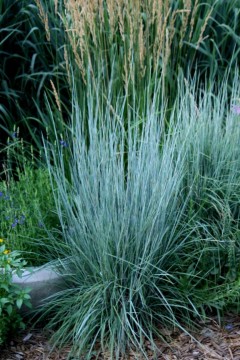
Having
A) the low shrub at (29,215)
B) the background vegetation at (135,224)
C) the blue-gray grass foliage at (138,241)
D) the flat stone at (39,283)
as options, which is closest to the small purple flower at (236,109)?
the background vegetation at (135,224)

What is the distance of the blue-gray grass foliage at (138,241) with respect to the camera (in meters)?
3.44

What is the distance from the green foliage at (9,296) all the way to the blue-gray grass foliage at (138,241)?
19 centimetres

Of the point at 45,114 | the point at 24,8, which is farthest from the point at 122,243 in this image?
the point at 24,8

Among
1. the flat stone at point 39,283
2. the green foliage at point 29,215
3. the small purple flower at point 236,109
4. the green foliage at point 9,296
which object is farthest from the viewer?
the small purple flower at point 236,109

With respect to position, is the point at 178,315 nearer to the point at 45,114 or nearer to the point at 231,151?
the point at 231,151

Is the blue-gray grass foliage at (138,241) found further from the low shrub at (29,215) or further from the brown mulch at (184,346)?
the low shrub at (29,215)

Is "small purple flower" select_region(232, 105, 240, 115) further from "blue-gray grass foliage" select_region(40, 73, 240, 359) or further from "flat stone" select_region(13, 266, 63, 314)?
"flat stone" select_region(13, 266, 63, 314)

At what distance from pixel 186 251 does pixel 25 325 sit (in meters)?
0.92

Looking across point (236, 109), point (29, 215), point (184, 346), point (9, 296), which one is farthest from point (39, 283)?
point (236, 109)

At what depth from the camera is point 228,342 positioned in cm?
348

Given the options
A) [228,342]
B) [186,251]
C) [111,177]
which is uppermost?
[111,177]

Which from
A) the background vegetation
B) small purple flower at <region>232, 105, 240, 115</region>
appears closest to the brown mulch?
the background vegetation

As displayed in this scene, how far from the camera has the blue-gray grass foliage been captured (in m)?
3.44

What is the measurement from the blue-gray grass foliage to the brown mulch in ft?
0.27
